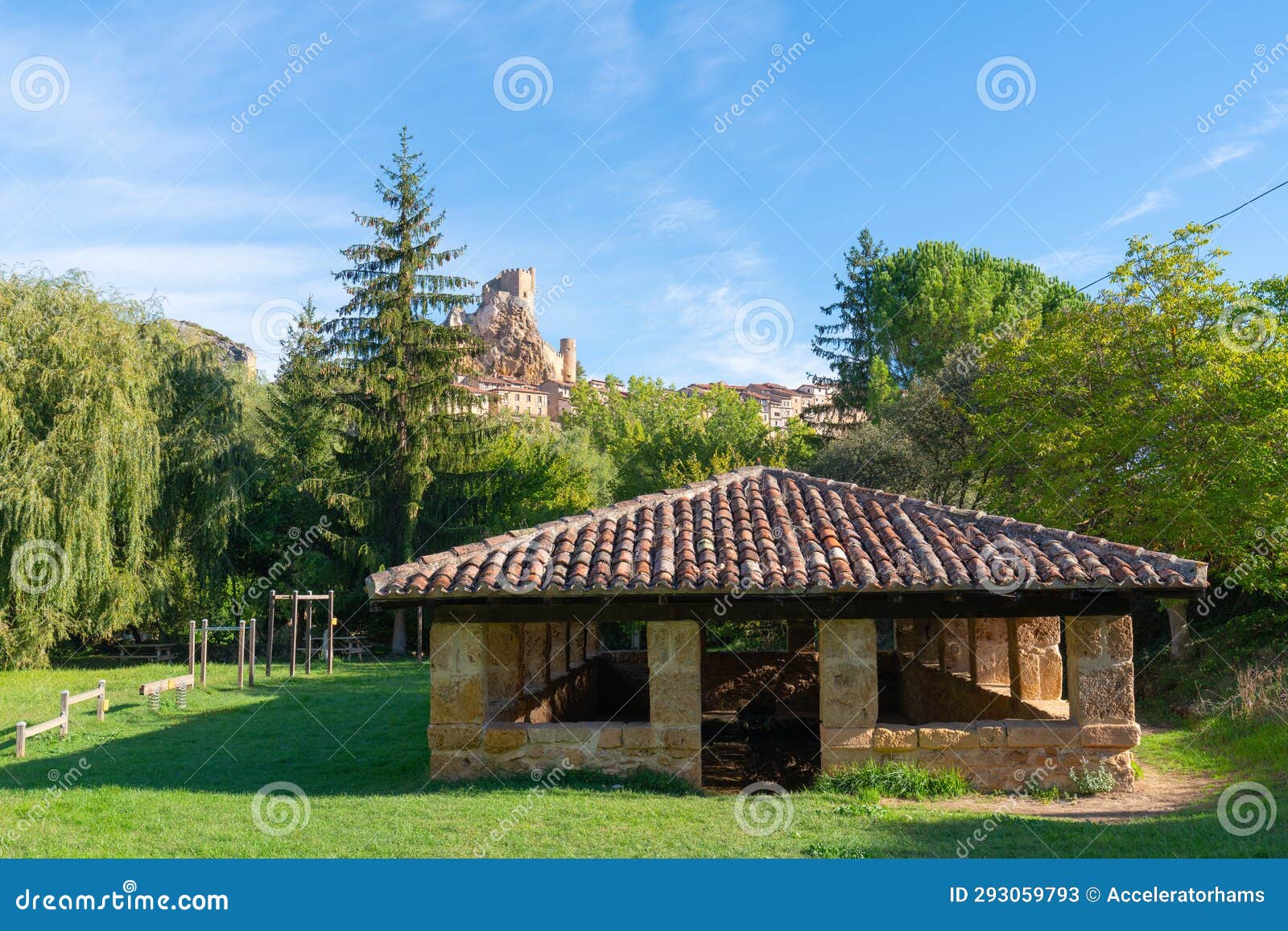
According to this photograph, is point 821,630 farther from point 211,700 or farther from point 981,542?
point 211,700

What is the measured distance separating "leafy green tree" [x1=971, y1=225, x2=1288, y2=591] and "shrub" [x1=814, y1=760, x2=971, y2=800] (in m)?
8.49

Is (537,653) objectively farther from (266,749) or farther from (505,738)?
(505,738)

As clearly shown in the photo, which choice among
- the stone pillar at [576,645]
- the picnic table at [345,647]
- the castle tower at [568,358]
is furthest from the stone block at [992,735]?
the castle tower at [568,358]

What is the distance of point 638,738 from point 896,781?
268cm

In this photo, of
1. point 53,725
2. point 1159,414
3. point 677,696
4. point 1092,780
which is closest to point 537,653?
point 677,696

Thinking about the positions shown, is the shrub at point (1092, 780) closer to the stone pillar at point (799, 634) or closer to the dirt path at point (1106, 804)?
the dirt path at point (1106, 804)

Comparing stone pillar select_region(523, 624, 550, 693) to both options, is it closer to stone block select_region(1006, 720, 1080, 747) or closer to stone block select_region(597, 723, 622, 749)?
stone block select_region(597, 723, 622, 749)

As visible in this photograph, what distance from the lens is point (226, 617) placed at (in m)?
27.6

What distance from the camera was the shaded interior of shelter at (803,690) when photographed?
12695 millimetres

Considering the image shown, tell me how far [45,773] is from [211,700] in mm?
6775

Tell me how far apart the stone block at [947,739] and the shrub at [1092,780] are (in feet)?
3.52

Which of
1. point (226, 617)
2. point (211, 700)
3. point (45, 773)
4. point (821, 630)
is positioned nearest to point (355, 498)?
point (226, 617)

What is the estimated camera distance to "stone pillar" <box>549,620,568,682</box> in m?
16.0

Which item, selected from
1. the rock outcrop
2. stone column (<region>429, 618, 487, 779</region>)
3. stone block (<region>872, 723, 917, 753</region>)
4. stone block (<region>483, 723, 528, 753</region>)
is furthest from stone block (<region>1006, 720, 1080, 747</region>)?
the rock outcrop
